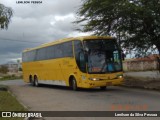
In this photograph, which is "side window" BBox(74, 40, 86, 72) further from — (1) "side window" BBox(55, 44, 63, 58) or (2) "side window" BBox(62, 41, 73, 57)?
(1) "side window" BBox(55, 44, 63, 58)

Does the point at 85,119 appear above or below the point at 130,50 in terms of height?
below

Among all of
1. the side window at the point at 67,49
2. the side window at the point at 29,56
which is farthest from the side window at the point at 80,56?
the side window at the point at 29,56

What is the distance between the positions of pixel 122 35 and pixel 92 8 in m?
2.73

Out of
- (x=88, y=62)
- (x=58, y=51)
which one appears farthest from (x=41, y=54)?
(x=88, y=62)

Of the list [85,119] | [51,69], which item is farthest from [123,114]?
[51,69]

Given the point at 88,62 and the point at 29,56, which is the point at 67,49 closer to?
the point at 88,62

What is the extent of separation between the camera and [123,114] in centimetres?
1212

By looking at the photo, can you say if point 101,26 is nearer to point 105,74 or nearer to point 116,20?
point 116,20

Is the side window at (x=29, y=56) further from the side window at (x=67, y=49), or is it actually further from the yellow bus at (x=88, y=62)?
the side window at (x=67, y=49)

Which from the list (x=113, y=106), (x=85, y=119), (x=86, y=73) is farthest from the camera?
(x=86, y=73)

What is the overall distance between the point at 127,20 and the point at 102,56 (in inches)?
137

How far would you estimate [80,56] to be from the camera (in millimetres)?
21875

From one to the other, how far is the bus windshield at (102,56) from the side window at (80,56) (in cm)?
34

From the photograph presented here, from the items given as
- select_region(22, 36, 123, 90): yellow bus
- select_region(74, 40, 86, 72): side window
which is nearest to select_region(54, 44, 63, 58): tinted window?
select_region(22, 36, 123, 90): yellow bus
